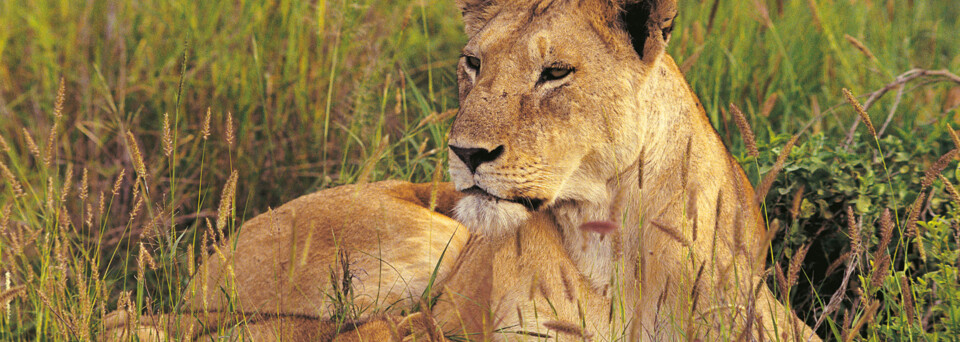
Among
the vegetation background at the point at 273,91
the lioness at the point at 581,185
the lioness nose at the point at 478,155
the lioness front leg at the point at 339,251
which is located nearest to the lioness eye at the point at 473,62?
the lioness at the point at 581,185

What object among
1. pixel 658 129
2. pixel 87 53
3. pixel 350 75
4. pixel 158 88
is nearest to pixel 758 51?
pixel 350 75

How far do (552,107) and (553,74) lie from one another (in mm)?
108

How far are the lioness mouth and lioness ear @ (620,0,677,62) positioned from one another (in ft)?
1.70

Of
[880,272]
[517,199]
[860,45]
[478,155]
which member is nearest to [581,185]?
[517,199]

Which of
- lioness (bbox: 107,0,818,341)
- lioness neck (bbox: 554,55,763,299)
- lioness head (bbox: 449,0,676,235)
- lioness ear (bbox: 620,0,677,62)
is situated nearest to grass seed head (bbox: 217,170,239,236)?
lioness (bbox: 107,0,818,341)

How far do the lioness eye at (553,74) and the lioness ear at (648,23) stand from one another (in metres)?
0.22

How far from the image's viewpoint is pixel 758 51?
5023 mm

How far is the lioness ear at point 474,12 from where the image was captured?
114 inches

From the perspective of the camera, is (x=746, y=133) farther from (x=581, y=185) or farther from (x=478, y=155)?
(x=478, y=155)

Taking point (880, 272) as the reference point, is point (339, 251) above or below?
below

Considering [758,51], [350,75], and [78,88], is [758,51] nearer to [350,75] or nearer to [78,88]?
[350,75]

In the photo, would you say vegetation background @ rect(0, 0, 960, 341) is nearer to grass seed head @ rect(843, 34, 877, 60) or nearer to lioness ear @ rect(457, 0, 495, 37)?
grass seed head @ rect(843, 34, 877, 60)

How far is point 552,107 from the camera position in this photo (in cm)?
248

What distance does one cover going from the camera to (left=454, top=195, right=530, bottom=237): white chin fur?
2408 millimetres
